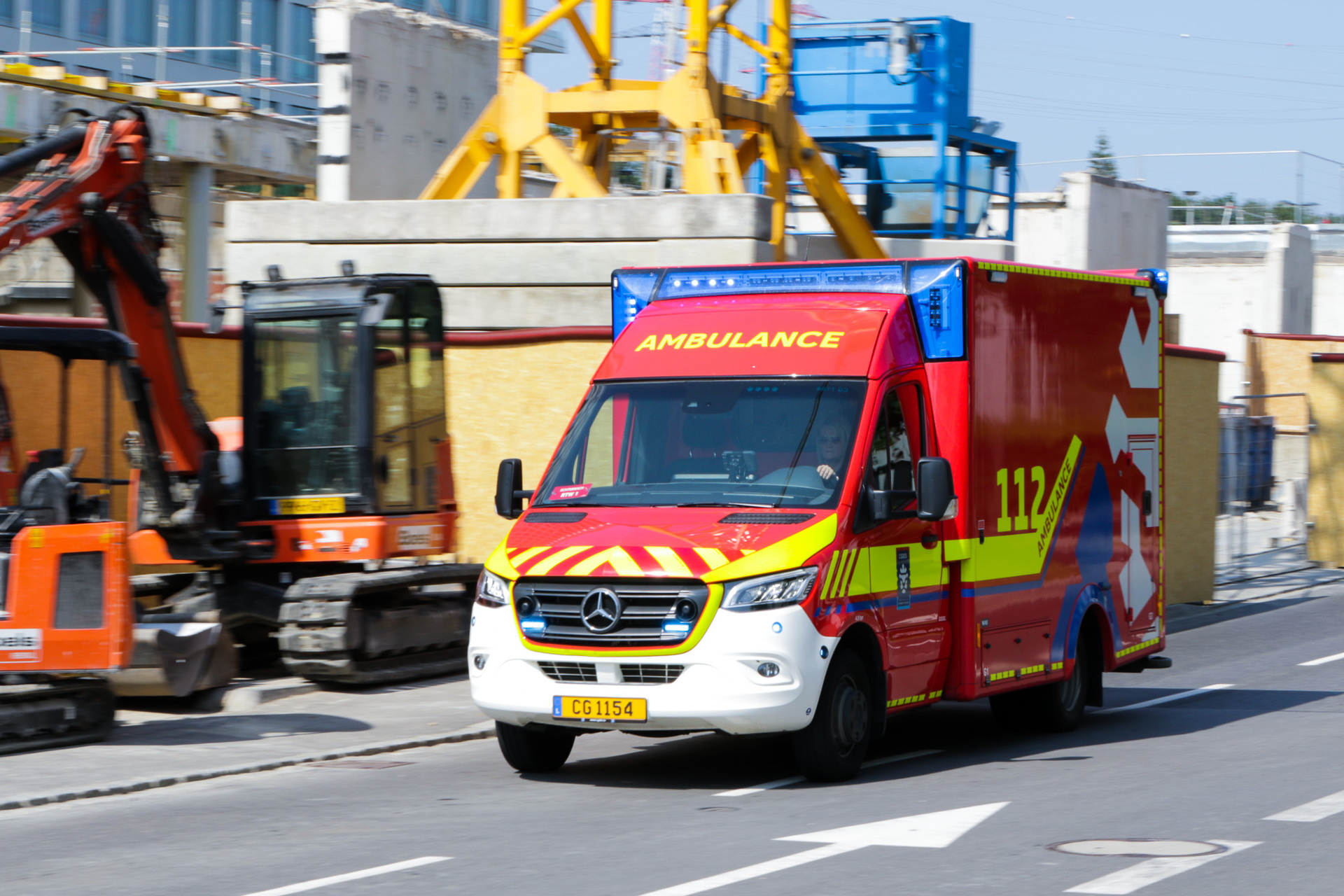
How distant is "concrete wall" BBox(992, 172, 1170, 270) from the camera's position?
3250 centimetres

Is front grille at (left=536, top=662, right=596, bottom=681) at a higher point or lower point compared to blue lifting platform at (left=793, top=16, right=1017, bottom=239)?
lower

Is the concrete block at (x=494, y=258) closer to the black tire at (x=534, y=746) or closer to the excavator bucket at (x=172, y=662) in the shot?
the excavator bucket at (x=172, y=662)

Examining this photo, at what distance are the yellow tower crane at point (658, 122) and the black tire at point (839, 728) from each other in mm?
10743

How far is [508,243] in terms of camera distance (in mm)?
19766

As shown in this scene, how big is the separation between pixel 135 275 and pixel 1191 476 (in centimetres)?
1391

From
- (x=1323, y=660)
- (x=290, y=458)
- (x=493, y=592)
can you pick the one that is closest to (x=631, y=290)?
(x=493, y=592)

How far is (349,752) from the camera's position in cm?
1158

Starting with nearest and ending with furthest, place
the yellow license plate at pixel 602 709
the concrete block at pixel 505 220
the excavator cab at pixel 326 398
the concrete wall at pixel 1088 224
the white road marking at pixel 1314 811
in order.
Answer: the white road marking at pixel 1314 811 → the yellow license plate at pixel 602 709 → the excavator cab at pixel 326 398 → the concrete block at pixel 505 220 → the concrete wall at pixel 1088 224

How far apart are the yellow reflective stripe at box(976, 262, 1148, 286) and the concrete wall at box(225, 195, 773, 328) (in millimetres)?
5935

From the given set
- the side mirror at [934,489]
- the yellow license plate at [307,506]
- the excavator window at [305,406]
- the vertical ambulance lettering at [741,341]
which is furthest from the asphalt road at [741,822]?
the excavator window at [305,406]

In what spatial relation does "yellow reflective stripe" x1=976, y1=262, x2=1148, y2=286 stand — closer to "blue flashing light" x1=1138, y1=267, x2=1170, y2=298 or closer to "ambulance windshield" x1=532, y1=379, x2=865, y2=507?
"blue flashing light" x1=1138, y1=267, x2=1170, y2=298

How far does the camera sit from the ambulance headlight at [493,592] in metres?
9.76

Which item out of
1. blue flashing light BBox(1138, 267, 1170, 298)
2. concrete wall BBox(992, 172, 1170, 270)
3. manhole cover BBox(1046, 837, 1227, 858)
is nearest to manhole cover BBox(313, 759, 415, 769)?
manhole cover BBox(1046, 837, 1227, 858)

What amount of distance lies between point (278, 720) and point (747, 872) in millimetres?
6212
